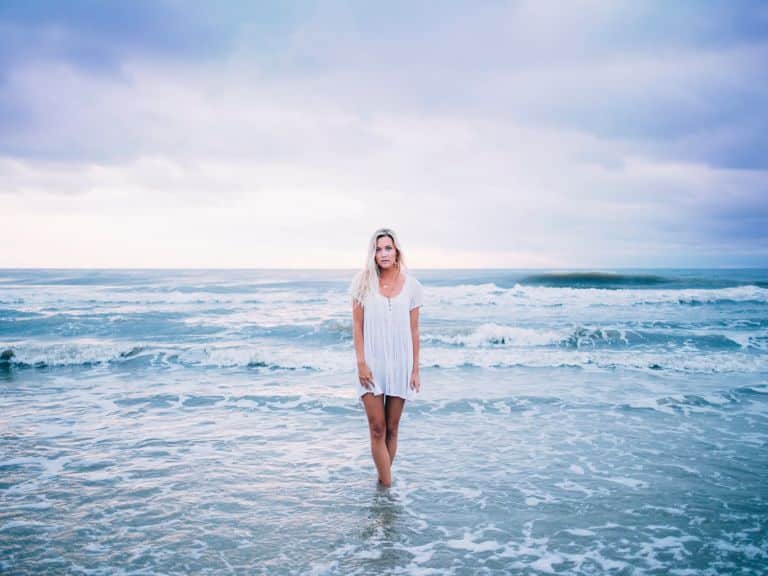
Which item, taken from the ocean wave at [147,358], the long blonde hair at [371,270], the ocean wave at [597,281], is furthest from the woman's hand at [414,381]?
the ocean wave at [597,281]

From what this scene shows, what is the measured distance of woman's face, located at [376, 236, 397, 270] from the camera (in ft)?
14.9

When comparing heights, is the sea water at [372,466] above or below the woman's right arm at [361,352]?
below

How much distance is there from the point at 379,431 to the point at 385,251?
5.45 ft

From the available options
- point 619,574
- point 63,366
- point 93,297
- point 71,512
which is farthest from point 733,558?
point 93,297

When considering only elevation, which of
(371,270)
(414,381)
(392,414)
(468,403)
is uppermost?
(371,270)

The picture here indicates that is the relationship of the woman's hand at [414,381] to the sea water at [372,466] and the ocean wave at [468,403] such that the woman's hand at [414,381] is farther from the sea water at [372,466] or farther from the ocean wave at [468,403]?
the ocean wave at [468,403]

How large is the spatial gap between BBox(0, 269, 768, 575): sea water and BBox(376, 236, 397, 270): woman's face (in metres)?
2.25

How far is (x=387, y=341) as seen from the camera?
4.60 metres

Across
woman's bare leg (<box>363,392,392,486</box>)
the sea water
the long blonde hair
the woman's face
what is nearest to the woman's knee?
woman's bare leg (<box>363,392,392,486</box>)

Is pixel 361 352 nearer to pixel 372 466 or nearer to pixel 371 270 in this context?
pixel 371 270

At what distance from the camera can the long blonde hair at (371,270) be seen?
4.56 m

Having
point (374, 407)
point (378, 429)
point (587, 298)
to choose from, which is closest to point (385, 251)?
point (374, 407)

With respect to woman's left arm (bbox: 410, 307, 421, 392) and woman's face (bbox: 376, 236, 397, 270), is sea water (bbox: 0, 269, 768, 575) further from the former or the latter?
woman's face (bbox: 376, 236, 397, 270)

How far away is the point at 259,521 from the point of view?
14.5ft
